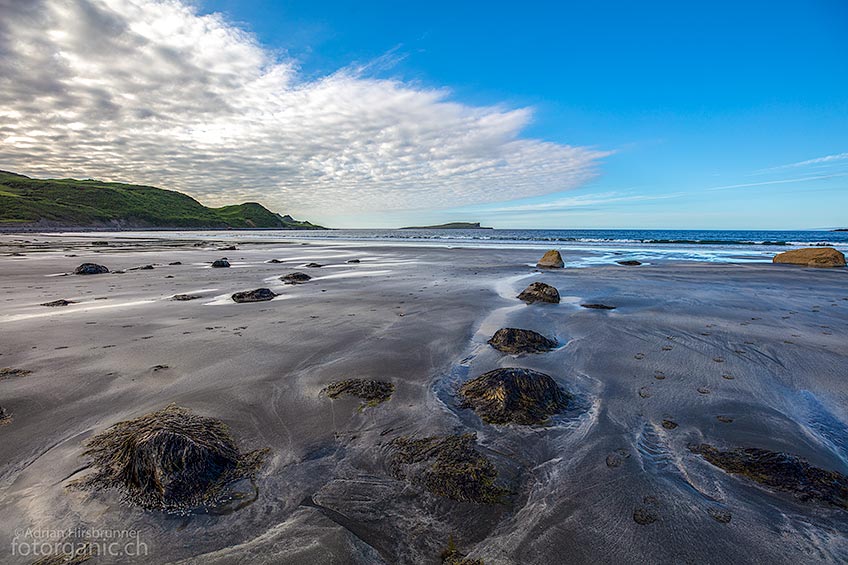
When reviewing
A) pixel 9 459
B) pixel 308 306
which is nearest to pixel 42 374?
pixel 9 459

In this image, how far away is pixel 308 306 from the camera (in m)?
10.0

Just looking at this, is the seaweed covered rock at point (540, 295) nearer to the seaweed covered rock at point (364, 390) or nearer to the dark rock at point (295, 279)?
the seaweed covered rock at point (364, 390)

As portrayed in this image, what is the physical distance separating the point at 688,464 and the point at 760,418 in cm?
162

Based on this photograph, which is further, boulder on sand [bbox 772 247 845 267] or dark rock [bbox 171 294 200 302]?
boulder on sand [bbox 772 247 845 267]

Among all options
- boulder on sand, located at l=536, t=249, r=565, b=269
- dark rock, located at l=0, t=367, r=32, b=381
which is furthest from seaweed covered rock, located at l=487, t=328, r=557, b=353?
boulder on sand, located at l=536, t=249, r=565, b=269

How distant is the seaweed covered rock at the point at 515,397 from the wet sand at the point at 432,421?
0.60 feet

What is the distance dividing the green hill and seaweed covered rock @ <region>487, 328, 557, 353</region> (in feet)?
348

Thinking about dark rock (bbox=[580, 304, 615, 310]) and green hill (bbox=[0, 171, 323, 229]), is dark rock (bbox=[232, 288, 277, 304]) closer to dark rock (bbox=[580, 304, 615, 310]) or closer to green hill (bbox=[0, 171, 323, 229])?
dark rock (bbox=[580, 304, 615, 310])

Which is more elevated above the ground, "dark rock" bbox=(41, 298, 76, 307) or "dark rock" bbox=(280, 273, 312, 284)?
"dark rock" bbox=(41, 298, 76, 307)

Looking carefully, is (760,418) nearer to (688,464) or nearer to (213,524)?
(688,464)

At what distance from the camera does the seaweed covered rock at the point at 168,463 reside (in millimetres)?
2992

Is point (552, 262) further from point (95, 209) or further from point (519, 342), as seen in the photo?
point (95, 209)

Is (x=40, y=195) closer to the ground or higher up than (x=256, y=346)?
higher up

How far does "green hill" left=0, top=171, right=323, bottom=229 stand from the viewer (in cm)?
8823
